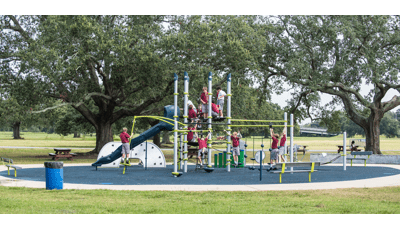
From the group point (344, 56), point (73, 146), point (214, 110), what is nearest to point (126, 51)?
point (214, 110)

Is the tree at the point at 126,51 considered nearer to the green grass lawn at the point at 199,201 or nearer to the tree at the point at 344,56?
the tree at the point at 344,56

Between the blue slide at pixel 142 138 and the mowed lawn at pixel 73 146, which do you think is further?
the mowed lawn at pixel 73 146

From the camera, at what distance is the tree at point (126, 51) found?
24844 mm

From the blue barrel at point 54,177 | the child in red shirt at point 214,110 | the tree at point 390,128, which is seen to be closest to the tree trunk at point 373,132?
the child in red shirt at point 214,110

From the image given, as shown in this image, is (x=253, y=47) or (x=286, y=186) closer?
(x=286, y=186)

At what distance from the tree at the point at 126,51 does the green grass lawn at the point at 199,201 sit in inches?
587

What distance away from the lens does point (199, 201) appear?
905cm

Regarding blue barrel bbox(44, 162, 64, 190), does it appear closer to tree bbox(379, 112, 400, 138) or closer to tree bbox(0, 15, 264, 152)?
tree bbox(0, 15, 264, 152)

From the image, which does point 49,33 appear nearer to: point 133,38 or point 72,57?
point 72,57

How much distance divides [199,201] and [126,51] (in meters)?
17.8

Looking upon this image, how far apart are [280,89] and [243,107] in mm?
3431

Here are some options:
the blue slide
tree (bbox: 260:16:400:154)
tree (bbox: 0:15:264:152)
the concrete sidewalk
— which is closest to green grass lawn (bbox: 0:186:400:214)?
the concrete sidewalk

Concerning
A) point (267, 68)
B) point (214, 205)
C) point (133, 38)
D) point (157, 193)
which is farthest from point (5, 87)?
point (214, 205)

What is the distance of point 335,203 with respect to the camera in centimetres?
888
